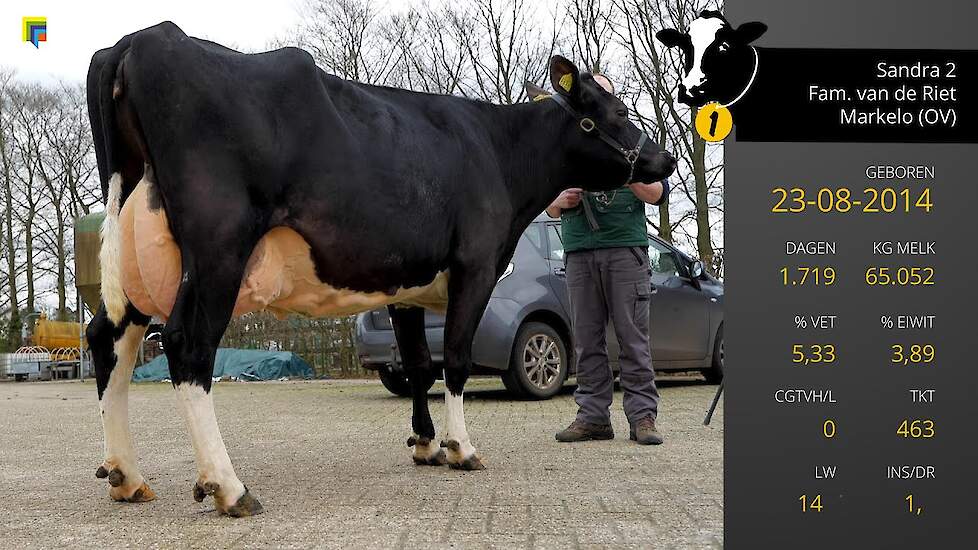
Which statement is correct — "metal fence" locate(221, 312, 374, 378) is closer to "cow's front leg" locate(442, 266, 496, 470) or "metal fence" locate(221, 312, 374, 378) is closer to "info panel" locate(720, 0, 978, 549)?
"cow's front leg" locate(442, 266, 496, 470)

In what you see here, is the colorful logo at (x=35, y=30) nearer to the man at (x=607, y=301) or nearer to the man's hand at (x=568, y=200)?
the man's hand at (x=568, y=200)

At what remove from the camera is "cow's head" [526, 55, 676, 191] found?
5.86 metres

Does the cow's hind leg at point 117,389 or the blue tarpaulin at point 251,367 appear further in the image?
the blue tarpaulin at point 251,367

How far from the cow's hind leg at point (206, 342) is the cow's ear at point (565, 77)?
2.40 meters

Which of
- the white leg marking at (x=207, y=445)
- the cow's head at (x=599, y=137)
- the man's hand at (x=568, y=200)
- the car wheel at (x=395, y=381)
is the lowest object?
the car wheel at (x=395, y=381)

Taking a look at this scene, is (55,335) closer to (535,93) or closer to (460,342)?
(535,93)

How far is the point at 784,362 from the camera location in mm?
2541

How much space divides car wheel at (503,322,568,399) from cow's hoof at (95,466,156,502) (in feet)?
20.3

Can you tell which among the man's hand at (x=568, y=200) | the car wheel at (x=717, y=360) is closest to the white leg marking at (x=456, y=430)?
the man's hand at (x=568, y=200)

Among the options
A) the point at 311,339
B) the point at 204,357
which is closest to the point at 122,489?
the point at 204,357

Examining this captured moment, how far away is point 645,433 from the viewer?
252 inches

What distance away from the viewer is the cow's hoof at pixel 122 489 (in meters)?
4.32

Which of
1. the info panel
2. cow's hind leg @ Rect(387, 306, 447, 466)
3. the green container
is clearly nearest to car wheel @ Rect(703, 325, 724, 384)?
cow's hind leg @ Rect(387, 306, 447, 466)

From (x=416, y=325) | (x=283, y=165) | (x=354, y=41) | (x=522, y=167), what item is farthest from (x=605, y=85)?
(x=354, y=41)
